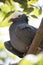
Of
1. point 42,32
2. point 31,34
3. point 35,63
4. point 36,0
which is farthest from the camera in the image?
point 36,0

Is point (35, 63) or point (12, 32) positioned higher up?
point (12, 32)

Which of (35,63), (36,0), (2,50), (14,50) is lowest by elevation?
(35,63)

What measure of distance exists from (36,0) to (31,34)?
289 millimetres

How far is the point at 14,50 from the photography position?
0.83 meters

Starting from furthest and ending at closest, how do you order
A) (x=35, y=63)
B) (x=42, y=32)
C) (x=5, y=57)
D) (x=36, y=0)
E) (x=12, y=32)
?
(x=5, y=57)
(x=36, y=0)
(x=12, y=32)
(x=42, y=32)
(x=35, y=63)

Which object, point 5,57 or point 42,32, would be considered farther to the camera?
point 5,57

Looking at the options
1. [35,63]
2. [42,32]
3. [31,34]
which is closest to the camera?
[35,63]

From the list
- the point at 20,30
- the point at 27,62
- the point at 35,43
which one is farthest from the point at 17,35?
the point at 27,62

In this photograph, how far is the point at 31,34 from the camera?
728mm

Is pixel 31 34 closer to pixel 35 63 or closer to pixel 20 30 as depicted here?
pixel 20 30

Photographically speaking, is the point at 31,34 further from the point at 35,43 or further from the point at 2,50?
the point at 2,50

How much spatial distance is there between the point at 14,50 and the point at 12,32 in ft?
0.27

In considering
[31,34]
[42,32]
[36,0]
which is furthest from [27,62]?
[36,0]

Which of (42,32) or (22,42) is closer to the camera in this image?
(42,32)
